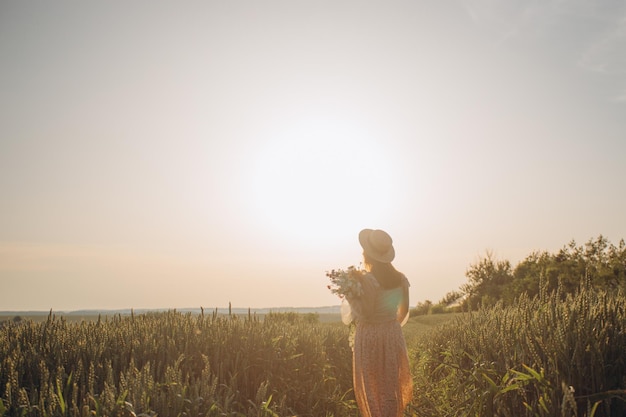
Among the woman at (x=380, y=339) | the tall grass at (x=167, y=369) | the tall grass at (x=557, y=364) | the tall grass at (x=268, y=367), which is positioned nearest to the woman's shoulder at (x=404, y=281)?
the woman at (x=380, y=339)

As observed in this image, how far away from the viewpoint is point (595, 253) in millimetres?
18172

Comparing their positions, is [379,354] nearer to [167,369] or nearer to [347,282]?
[347,282]

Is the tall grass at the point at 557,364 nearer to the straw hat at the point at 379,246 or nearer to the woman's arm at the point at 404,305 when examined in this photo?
the woman's arm at the point at 404,305

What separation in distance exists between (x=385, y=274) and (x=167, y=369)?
371 centimetres

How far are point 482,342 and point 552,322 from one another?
4.59ft

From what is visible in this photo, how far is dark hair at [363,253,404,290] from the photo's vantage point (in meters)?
7.44

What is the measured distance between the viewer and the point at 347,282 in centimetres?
726

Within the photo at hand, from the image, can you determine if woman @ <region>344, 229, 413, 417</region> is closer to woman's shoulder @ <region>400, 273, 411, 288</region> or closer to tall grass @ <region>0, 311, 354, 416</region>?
woman's shoulder @ <region>400, 273, 411, 288</region>

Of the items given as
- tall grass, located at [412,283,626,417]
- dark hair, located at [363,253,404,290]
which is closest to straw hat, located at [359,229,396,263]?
dark hair, located at [363,253,404,290]

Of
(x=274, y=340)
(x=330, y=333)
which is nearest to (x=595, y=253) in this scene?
(x=330, y=333)

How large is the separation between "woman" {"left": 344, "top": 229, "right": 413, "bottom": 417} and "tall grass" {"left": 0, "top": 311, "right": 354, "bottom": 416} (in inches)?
46.6

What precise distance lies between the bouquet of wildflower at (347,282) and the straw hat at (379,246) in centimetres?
36

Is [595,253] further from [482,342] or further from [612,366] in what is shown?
[612,366]

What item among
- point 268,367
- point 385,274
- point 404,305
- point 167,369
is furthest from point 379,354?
point 167,369
